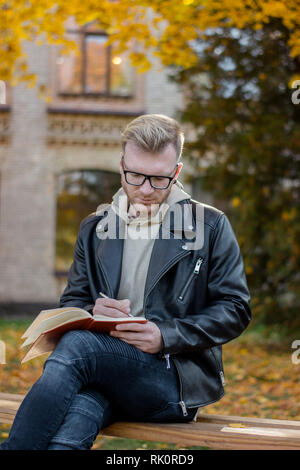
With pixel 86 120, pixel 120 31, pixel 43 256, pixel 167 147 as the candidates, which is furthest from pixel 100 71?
pixel 167 147

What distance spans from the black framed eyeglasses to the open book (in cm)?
62

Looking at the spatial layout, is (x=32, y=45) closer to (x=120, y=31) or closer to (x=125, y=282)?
(x=120, y=31)

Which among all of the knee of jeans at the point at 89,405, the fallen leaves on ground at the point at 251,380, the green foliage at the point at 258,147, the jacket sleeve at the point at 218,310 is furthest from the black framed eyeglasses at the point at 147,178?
the green foliage at the point at 258,147

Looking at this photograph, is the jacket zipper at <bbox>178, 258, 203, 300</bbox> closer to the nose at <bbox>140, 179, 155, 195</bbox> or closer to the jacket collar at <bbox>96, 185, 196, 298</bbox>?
the jacket collar at <bbox>96, 185, 196, 298</bbox>

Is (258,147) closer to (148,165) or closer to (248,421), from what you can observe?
(148,165)

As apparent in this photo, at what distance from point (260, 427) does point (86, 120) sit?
1231cm

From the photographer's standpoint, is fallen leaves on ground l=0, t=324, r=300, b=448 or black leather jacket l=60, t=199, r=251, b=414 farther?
fallen leaves on ground l=0, t=324, r=300, b=448

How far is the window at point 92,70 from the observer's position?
14461 millimetres

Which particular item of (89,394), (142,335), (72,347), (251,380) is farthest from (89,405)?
(251,380)

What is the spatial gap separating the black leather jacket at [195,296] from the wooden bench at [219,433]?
120 millimetres

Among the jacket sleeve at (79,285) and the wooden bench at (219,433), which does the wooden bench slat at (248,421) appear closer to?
the wooden bench at (219,433)

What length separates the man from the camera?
7.66 feet

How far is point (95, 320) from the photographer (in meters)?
2.45

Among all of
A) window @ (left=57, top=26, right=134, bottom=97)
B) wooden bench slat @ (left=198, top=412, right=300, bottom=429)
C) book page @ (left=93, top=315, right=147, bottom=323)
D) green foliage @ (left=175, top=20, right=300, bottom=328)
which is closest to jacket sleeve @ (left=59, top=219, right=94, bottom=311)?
book page @ (left=93, top=315, right=147, bottom=323)
